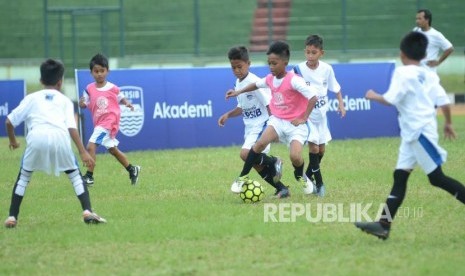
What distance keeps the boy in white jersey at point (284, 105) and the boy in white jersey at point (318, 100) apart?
0.60 meters

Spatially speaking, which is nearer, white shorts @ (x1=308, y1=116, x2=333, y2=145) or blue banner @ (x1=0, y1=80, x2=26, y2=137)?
white shorts @ (x1=308, y1=116, x2=333, y2=145)

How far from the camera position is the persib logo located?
1844 centimetres

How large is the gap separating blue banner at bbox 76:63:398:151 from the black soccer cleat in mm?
10343

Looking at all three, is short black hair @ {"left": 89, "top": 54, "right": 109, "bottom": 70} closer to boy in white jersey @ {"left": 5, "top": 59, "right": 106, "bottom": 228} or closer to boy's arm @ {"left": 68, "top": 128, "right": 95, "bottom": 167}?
boy in white jersey @ {"left": 5, "top": 59, "right": 106, "bottom": 228}

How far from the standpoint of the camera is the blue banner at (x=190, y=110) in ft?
61.0

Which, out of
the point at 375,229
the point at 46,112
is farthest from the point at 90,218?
the point at 375,229

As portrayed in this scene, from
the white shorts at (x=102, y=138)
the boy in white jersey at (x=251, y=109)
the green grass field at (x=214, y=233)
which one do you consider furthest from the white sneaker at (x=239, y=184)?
the white shorts at (x=102, y=138)

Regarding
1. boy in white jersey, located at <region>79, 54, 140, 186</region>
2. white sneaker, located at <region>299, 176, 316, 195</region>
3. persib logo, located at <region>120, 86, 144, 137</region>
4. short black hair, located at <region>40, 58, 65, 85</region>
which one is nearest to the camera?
short black hair, located at <region>40, 58, 65, 85</region>

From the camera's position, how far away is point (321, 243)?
8.53 metres

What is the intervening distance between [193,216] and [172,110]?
891 centimetres

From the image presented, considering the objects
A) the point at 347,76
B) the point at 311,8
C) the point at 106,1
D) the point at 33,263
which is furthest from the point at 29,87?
the point at 33,263

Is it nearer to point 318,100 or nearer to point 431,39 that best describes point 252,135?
point 318,100

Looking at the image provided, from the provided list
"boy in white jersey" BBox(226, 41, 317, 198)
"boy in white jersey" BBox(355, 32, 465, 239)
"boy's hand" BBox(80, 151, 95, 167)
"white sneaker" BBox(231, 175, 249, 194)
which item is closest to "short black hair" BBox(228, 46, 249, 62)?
"boy in white jersey" BBox(226, 41, 317, 198)

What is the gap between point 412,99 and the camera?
28.2ft
